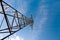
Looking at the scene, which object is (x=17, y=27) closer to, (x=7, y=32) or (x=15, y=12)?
(x=15, y=12)

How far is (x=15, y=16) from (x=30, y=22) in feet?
40.0

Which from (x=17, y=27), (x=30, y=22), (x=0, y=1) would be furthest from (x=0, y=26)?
(x=30, y=22)

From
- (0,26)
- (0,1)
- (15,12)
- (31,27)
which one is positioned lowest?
(31,27)

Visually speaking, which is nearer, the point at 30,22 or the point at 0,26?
the point at 0,26

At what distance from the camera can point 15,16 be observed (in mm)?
19156

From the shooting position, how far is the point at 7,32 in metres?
16.4

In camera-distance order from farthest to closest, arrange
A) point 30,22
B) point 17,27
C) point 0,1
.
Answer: point 30,22
point 17,27
point 0,1

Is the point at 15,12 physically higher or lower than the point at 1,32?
higher

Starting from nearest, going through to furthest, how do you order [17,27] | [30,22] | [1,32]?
[1,32], [17,27], [30,22]

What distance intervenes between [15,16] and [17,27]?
3.00 m

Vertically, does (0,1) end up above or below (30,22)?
above

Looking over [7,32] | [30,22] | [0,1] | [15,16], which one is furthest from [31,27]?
[0,1]

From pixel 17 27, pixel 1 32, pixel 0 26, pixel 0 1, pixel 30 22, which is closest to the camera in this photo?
pixel 0 1

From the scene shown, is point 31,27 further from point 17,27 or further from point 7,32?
point 7,32
